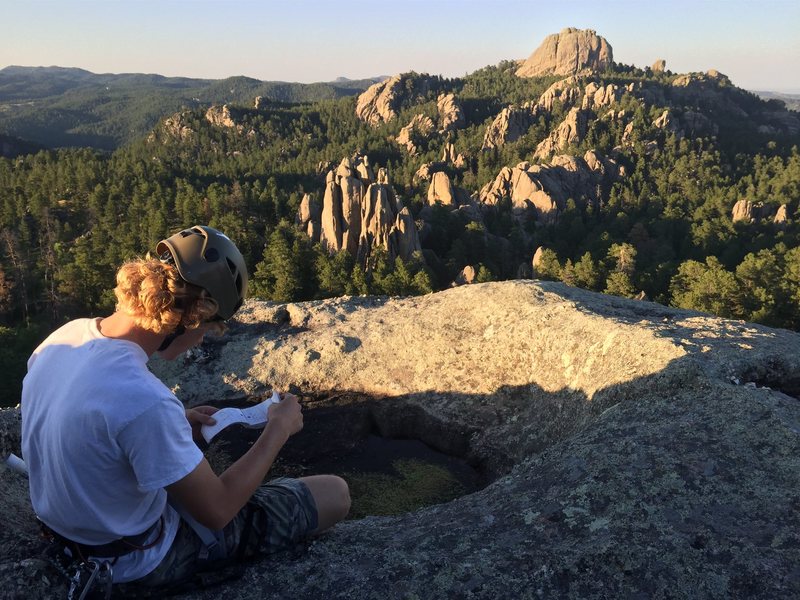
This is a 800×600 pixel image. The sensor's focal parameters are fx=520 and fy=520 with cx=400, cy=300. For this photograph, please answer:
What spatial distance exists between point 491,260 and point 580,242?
18.3 meters

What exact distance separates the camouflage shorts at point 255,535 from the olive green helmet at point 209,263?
2204mm

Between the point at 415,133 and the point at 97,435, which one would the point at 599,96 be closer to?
the point at 415,133

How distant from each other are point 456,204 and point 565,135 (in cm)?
5867

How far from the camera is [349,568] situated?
5.82 metres

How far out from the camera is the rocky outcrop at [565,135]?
120m

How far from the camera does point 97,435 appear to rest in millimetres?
3383

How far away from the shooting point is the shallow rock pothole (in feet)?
38.1

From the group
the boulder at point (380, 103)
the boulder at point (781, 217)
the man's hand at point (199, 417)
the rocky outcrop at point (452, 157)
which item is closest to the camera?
the man's hand at point (199, 417)

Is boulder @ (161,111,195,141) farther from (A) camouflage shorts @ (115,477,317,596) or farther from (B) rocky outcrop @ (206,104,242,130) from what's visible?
(A) camouflage shorts @ (115,477,317,596)

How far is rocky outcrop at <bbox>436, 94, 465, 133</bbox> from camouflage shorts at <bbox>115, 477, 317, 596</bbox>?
15068 centimetres

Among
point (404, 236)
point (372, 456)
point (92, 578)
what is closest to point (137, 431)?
point (92, 578)

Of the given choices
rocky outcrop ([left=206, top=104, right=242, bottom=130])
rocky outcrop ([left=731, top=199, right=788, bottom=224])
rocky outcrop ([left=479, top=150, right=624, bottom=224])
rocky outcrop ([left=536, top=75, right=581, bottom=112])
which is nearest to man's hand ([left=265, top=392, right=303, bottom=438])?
rocky outcrop ([left=479, top=150, right=624, bottom=224])

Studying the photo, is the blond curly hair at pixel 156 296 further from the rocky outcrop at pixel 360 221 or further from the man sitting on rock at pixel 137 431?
the rocky outcrop at pixel 360 221

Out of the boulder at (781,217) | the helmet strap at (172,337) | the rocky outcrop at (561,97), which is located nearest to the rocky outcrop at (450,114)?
the rocky outcrop at (561,97)
